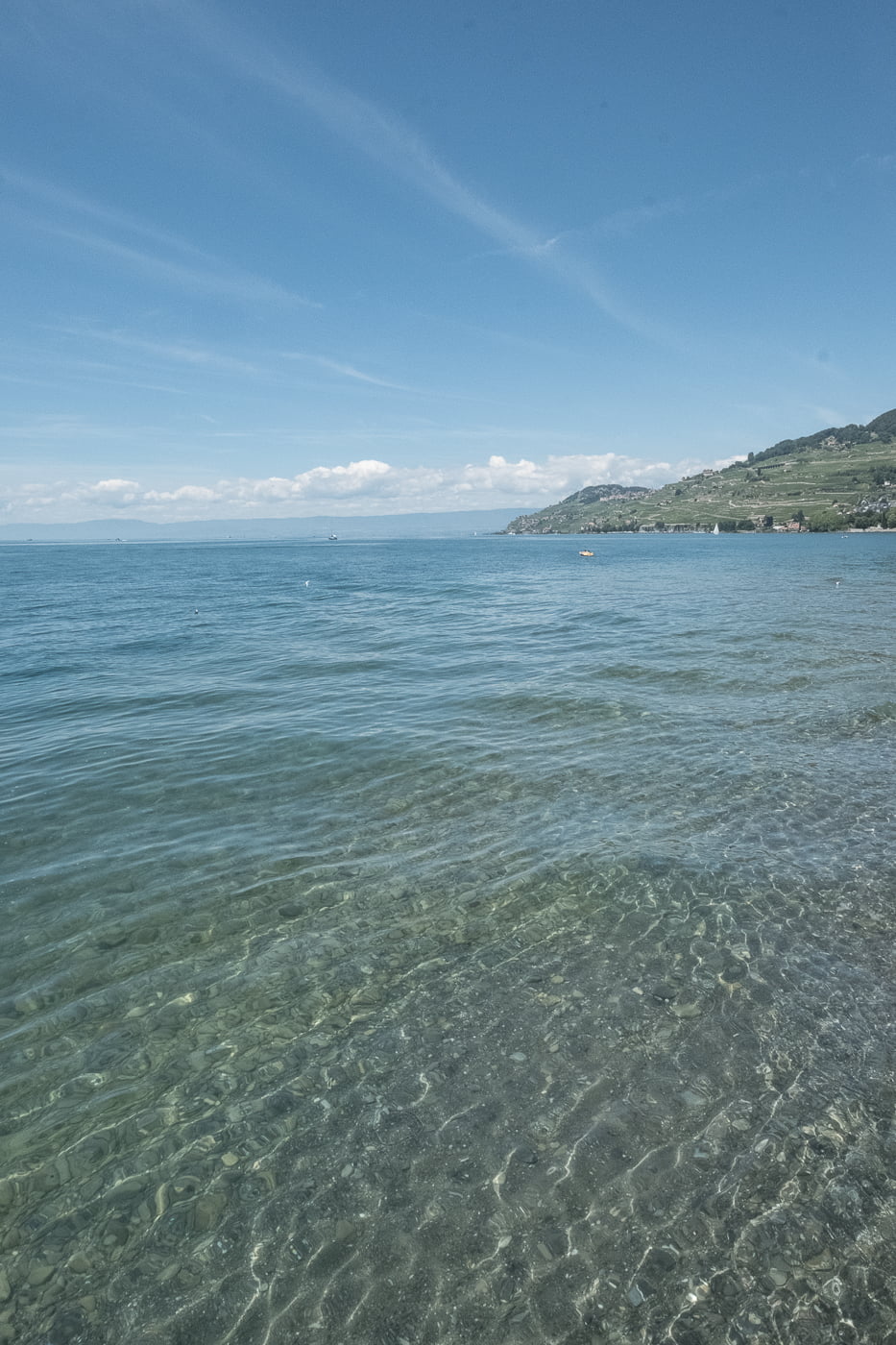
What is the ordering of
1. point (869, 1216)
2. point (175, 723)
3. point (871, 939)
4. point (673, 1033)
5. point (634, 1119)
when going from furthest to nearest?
point (175, 723) < point (871, 939) < point (673, 1033) < point (634, 1119) < point (869, 1216)

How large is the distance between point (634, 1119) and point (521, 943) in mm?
3303

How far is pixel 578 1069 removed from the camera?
7715 millimetres

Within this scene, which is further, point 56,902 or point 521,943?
point 56,902

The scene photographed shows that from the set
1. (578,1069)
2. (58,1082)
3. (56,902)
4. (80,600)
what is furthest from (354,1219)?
(80,600)

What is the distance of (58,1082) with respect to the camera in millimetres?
7809

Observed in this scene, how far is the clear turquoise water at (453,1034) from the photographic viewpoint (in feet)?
18.4

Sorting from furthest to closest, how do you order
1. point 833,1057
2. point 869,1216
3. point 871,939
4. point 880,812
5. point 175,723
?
point 175,723 < point 880,812 < point 871,939 < point 833,1057 < point 869,1216

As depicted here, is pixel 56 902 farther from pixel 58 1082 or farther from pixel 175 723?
pixel 175 723

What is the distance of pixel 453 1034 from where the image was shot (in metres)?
8.36

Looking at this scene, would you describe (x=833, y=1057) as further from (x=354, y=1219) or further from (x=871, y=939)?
(x=354, y=1219)

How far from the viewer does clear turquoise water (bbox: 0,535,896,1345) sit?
5.62 meters

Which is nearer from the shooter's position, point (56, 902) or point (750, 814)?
point (56, 902)

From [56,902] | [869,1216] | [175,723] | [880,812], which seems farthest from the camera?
[175,723]

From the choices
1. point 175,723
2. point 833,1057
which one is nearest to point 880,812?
point 833,1057
